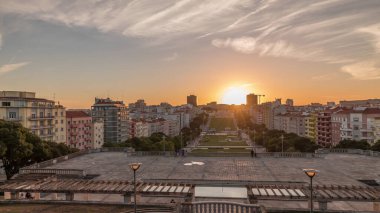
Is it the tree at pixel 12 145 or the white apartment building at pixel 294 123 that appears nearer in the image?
the tree at pixel 12 145

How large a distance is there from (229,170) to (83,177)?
18.6m

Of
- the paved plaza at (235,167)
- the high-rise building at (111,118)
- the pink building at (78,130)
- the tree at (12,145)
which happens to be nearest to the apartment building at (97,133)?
the pink building at (78,130)

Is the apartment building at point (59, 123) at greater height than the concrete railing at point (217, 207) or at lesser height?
greater

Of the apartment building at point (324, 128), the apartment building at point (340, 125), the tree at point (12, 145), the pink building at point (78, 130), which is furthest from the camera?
the apartment building at point (324, 128)

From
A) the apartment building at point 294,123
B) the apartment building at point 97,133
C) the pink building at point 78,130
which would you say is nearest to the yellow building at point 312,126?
the apartment building at point 294,123

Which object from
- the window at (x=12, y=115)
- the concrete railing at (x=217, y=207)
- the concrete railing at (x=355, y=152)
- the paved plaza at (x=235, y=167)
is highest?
the window at (x=12, y=115)

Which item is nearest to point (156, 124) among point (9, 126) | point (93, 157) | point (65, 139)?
point (65, 139)

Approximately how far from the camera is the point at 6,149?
144 feet

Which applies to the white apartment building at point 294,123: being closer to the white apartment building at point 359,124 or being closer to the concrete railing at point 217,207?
the white apartment building at point 359,124

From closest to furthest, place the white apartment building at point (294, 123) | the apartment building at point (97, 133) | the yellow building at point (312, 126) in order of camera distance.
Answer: the apartment building at point (97, 133)
the yellow building at point (312, 126)
the white apartment building at point (294, 123)

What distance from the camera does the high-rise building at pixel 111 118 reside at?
5797 inches

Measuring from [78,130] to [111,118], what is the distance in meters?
27.3

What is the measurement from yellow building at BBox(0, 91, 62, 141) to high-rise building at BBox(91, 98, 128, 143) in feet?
145

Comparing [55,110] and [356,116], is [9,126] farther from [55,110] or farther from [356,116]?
[356,116]
